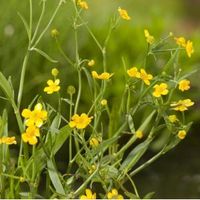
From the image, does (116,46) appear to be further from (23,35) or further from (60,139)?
(60,139)

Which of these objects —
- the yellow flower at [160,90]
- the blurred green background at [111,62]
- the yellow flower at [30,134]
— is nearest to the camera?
the yellow flower at [30,134]

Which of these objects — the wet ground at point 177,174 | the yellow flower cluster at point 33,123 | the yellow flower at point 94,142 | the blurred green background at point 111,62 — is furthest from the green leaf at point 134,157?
the wet ground at point 177,174

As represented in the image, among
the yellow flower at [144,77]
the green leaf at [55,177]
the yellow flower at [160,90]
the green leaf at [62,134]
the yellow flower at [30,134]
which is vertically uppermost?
the yellow flower at [144,77]

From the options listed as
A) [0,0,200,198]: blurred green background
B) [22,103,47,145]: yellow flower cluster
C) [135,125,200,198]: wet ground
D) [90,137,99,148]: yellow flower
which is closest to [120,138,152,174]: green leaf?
[90,137,99,148]: yellow flower

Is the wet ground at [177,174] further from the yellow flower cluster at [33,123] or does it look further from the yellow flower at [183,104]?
the yellow flower cluster at [33,123]

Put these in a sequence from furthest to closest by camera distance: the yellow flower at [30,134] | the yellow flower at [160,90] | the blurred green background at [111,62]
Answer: the blurred green background at [111,62]
the yellow flower at [160,90]
the yellow flower at [30,134]

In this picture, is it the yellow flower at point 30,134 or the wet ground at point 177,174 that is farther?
the wet ground at point 177,174

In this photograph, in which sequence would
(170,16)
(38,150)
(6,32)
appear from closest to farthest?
(38,150)
(6,32)
(170,16)

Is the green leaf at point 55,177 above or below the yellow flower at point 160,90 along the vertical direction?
below

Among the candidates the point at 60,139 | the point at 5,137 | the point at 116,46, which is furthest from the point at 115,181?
the point at 116,46

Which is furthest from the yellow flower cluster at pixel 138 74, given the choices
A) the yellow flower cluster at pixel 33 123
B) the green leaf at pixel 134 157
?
the yellow flower cluster at pixel 33 123
